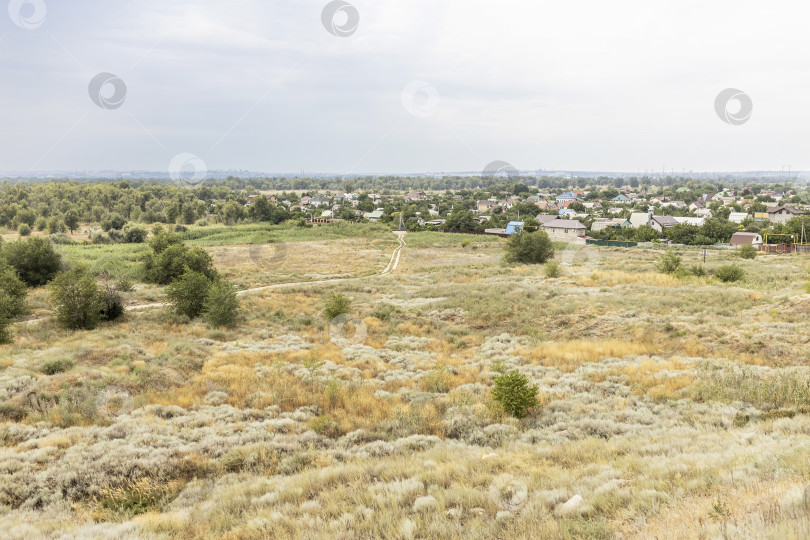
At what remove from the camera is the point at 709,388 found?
11547 millimetres

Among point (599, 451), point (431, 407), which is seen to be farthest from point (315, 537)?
point (431, 407)

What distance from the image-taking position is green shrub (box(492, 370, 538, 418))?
36.6 ft

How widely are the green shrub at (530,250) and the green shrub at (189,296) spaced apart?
32125 mm

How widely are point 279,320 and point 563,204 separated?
15152 cm

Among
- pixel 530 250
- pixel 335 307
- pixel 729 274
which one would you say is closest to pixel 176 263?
pixel 335 307

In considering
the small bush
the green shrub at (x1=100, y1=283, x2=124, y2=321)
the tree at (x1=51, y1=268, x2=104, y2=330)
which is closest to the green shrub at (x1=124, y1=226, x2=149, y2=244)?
the green shrub at (x1=100, y1=283, x2=124, y2=321)

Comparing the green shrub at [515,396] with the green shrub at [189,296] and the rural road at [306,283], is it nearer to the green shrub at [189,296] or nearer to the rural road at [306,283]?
the green shrub at [189,296]

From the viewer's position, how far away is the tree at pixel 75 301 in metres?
22.5

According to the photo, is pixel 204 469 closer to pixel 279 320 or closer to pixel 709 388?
pixel 709 388

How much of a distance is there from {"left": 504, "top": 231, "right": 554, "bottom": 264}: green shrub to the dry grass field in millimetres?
23011

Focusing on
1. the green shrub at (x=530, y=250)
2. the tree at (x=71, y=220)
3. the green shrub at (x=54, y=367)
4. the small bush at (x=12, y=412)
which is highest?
the tree at (x=71, y=220)

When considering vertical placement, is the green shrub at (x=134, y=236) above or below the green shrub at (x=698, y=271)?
above

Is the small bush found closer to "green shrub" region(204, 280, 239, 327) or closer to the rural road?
"green shrub" region(204, 280, 239, 327)

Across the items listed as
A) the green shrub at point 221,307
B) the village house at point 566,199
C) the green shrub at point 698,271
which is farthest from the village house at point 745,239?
the village house at point 566,199
